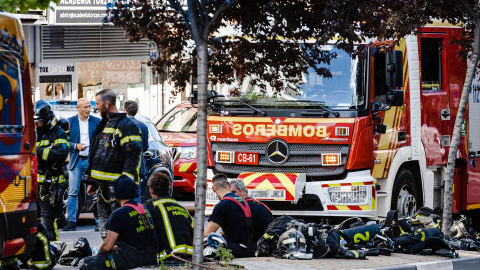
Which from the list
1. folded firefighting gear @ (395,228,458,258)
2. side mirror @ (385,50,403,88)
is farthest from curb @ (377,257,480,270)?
side mirror @ (385,50,403,88)

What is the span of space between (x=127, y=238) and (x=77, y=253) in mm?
1615

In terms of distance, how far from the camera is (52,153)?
452 inches

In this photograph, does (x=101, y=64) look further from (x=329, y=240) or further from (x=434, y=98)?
(x=329, y=240)

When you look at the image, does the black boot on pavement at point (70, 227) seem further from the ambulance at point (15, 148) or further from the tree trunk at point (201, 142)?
the tree trunk at point (201, 142)

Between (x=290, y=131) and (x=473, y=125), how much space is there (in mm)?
3702

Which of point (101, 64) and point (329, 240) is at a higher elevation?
point (101, 64)

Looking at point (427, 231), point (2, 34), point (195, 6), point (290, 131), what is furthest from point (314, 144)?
point (2, 34)

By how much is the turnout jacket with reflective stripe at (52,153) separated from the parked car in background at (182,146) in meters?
6.32

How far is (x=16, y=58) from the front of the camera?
9125 millimetres

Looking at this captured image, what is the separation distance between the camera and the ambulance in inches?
349

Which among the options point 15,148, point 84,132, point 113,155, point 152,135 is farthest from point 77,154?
point 15,148

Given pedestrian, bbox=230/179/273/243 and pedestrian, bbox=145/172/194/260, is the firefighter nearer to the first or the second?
pedestrian, bbox=230/179/273/243

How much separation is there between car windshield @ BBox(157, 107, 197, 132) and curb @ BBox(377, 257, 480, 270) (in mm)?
8146

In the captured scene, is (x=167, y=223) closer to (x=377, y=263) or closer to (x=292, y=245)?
(x=292, y=245)
